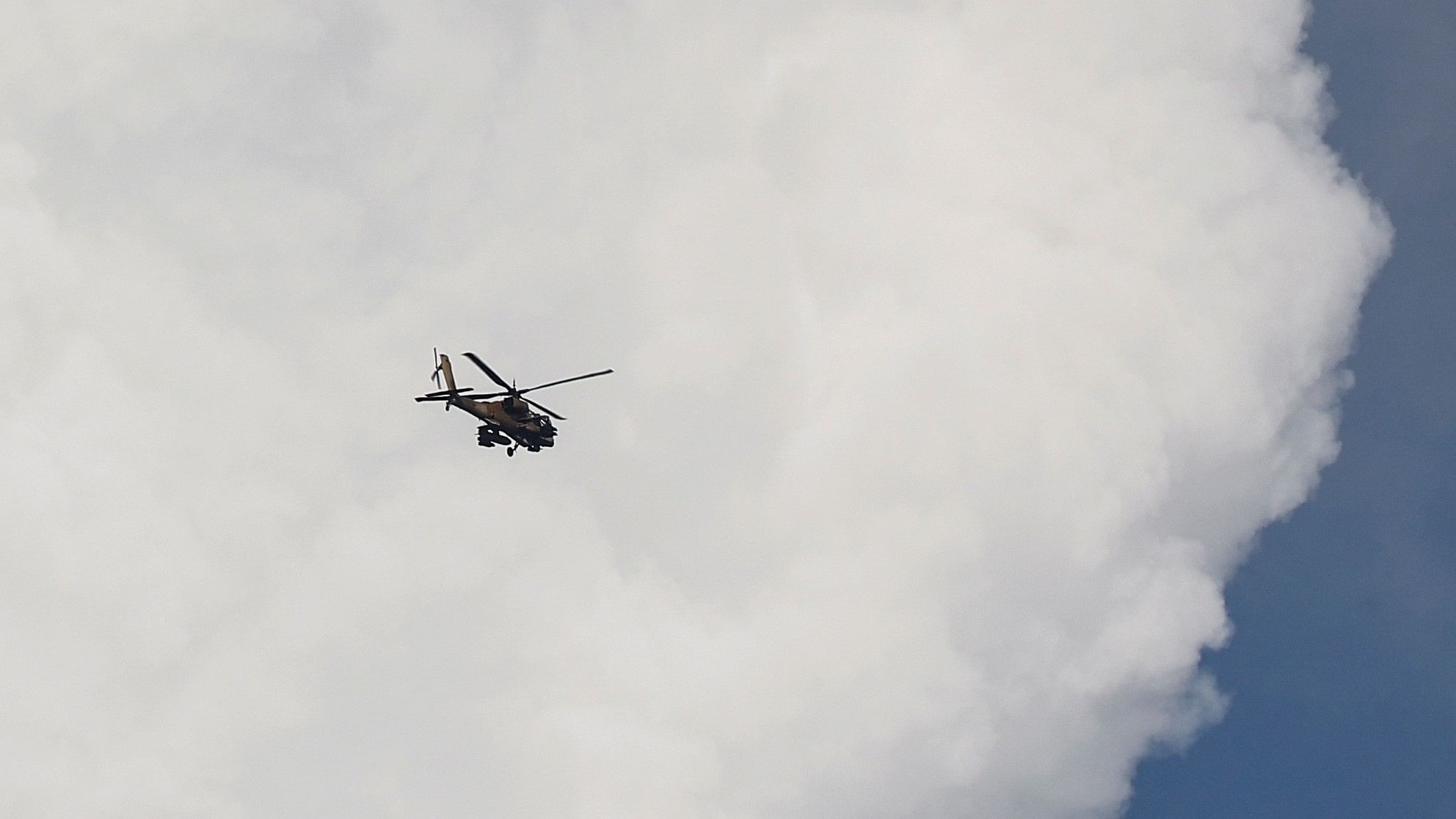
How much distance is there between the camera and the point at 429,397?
194125 mm

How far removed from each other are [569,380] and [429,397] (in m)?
19.1

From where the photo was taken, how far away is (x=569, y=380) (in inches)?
7544

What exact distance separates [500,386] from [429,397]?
10166 millimetres

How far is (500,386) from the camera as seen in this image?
19175 cm

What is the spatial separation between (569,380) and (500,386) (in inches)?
356
